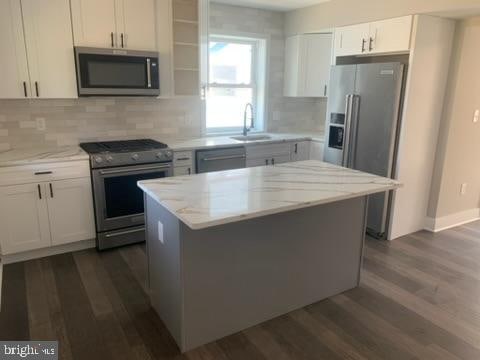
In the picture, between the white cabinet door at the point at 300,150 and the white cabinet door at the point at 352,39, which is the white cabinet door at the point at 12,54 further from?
the white cabinet door at the point at 352,39

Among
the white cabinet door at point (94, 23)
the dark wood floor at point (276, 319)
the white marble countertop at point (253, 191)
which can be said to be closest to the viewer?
the white marble countertop at point (253, 191)

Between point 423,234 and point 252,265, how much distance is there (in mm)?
2588

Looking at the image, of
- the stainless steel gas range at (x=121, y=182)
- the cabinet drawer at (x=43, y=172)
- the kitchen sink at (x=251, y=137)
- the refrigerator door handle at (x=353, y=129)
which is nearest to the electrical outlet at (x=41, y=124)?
the stainless steel gas range at (x=121, y=182)

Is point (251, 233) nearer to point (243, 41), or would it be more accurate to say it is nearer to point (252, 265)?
point (252, 265)

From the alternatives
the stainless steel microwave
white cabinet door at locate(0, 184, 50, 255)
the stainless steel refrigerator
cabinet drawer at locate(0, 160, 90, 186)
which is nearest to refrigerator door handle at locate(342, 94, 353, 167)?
the stainless steel refrigerator

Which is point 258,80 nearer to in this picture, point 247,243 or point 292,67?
point 292,67

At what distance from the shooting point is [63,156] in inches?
125

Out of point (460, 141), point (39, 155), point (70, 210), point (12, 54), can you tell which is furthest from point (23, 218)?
point (460, 141)

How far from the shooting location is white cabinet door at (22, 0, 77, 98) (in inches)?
122

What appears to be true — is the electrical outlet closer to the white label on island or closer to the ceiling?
the white label on island

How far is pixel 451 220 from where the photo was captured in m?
4.21

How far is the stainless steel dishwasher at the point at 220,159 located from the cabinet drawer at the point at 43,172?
115cm

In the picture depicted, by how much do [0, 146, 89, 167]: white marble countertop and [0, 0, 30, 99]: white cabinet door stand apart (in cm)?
51

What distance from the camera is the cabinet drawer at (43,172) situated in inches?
117
